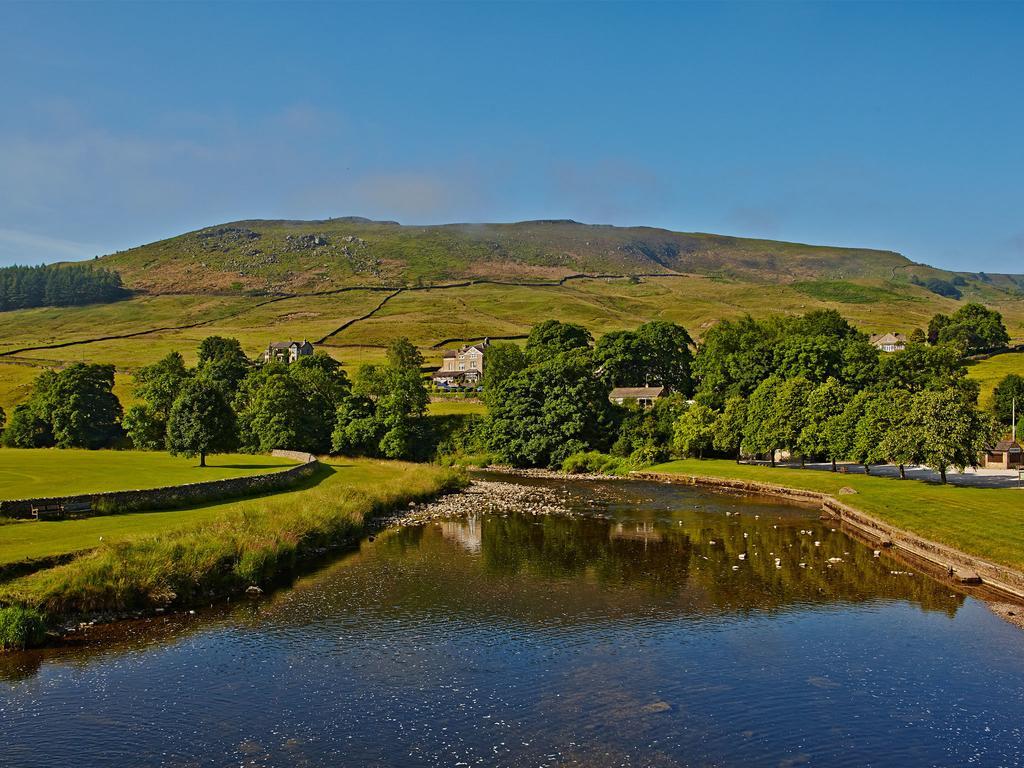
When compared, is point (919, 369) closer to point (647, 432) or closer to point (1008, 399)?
point (1008, 399)

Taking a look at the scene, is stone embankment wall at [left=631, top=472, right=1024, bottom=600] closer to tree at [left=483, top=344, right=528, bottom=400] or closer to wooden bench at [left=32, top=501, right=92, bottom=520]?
wooden bench at [left=32, top=501, right=92, bottom=520]

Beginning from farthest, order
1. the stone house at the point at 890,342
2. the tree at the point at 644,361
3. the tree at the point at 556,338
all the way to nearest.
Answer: the stone house at the point at 890,342 < the tree at the point at 556,338 < the tree at the point at 644,361

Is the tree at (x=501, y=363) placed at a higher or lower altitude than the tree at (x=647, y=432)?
higher

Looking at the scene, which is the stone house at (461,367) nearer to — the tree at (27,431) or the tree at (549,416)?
the tree at (549,416)

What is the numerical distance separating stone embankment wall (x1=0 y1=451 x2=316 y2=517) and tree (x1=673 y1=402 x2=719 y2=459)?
5088 cm

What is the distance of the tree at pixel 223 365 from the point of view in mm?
123525

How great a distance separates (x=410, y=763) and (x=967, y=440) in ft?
203

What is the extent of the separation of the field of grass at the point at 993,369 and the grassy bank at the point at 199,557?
346 feet

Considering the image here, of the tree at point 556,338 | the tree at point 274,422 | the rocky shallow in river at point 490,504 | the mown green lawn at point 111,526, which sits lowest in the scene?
the rocky shallow in river at point 490,504

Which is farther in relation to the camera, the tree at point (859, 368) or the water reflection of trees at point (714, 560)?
the tree at point (859, 368)

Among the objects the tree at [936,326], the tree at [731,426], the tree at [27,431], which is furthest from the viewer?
the tree at [936,326]

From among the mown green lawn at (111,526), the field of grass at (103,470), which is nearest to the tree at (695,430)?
the mown green lawn at (111,526)

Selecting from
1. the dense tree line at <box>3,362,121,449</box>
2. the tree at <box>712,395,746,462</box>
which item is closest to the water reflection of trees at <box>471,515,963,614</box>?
the tree at <box>712,395,746,462</box>

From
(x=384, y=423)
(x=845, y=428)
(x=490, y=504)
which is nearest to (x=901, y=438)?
(x=845, y=428)
